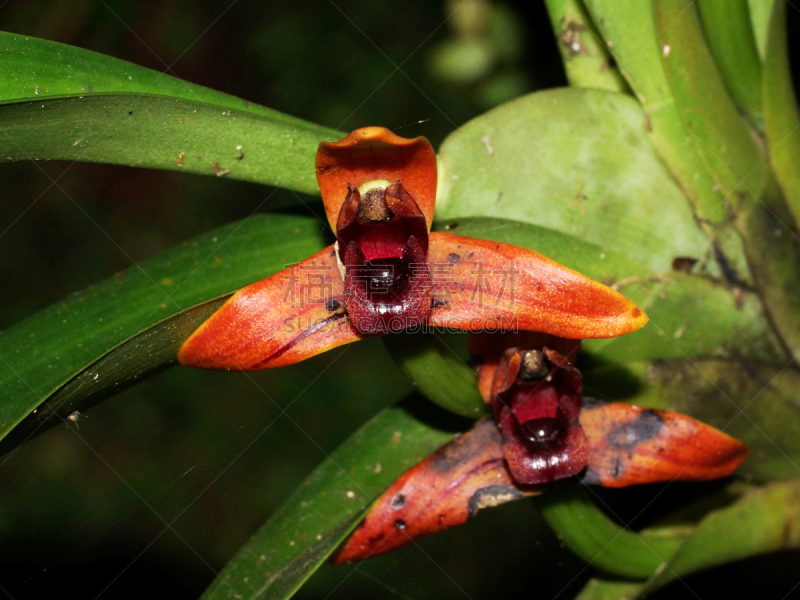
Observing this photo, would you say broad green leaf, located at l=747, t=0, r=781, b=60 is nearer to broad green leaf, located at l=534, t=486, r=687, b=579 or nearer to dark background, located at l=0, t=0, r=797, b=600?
broad green leaf, located at l=534, t=486, r=687, b=579

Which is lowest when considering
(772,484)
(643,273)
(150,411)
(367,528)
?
(150,411)

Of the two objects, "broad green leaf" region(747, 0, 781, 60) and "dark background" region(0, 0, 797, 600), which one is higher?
"broad green leaf" region(747, 0, 781, 60)

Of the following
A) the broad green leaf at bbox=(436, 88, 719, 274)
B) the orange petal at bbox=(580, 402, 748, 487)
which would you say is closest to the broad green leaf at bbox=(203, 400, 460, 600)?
the orange petal at bbox=(580, 402, 748, 487)

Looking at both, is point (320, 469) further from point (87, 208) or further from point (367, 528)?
point (87, 208)

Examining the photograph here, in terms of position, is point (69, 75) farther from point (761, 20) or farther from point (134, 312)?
point (761, 20)

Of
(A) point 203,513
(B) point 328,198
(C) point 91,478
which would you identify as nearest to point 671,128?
(B) point 328,198
